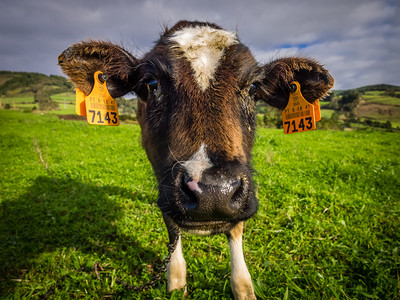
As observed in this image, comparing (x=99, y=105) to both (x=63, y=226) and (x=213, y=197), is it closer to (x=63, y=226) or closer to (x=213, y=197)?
(x=213, y=197)

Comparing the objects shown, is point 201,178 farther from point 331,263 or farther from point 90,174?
point 90,174

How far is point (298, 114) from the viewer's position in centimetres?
281

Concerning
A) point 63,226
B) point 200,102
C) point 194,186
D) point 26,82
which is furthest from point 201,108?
point 26,82

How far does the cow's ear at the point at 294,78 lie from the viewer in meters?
2.64

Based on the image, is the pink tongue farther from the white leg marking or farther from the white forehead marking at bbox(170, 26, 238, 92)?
the white leg marking

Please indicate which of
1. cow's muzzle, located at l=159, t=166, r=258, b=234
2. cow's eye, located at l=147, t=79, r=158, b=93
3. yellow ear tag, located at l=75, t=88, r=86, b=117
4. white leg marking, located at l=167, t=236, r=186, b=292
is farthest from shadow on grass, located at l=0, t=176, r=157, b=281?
cow's eye, located at l=147, t=79, r=158, b=93

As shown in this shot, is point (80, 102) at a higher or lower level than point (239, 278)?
higher

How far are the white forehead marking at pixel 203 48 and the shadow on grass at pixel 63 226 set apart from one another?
2.50 m

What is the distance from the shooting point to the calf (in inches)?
58.1

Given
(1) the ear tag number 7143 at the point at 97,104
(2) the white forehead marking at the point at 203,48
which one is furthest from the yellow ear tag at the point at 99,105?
(2) the white forehead marking at the point at 203,48

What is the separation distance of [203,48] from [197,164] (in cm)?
129

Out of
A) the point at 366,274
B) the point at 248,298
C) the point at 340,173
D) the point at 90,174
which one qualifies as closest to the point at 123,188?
the point at 90,174

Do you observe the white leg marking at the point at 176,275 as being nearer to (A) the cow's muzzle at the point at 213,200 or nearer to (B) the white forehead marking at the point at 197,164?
(A) the cow's muzzle at the point at 213,200

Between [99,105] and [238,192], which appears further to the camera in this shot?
[99,105]
